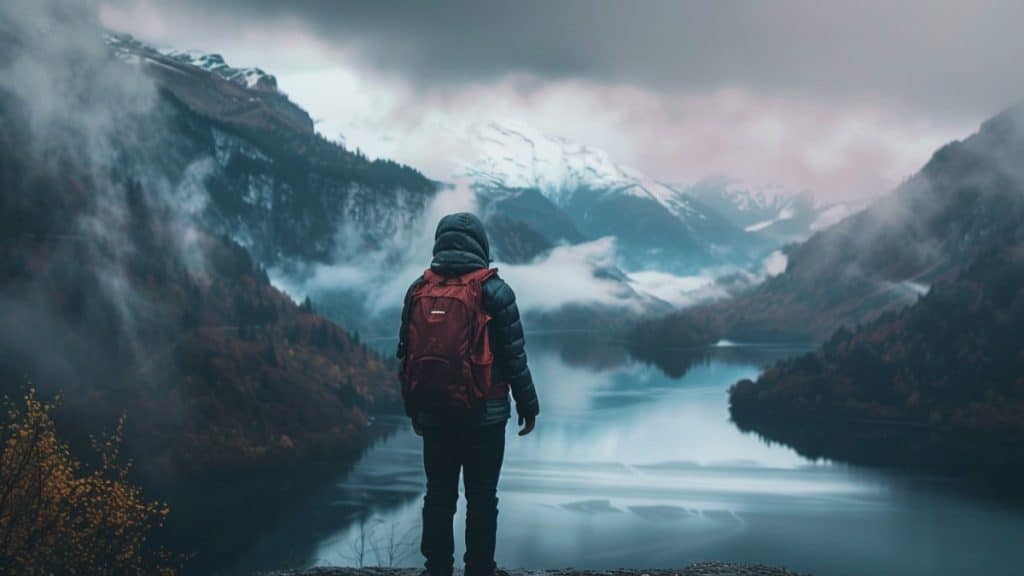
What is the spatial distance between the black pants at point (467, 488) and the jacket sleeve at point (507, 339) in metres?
0.54

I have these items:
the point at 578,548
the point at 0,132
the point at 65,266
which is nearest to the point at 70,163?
the point at 0,132

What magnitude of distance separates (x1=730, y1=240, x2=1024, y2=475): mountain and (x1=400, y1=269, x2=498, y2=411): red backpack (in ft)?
356

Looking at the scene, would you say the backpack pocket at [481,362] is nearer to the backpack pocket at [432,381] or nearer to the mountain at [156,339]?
the backpack pocket at [432,381]

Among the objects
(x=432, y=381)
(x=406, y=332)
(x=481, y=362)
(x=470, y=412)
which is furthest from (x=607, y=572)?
(x=406, y=332)

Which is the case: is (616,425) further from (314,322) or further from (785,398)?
(314,322)

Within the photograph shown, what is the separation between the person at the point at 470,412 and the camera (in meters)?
9.85

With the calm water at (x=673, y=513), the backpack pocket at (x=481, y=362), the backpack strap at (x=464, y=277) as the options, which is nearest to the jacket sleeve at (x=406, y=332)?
the backpack strap at (x=464, y=277)

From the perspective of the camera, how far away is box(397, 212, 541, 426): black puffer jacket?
32.3 feet

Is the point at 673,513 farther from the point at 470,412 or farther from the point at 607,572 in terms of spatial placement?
the point at 470,412

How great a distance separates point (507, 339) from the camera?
388 inches

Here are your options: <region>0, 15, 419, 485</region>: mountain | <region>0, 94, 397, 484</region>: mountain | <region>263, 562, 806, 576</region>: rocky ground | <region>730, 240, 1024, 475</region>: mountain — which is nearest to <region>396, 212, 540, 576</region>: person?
<region>263, 562, 806, 576</region>: rocky ground

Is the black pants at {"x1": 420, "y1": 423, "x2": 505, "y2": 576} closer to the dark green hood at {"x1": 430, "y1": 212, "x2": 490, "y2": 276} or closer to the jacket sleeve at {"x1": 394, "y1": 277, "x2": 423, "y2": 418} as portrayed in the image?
the jacket sleeve at {"x1": 394, "y1": 277, "x2": 423, "y2": 418}

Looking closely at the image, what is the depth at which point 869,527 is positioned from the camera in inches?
3017

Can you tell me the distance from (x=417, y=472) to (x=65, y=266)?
3048 inches
